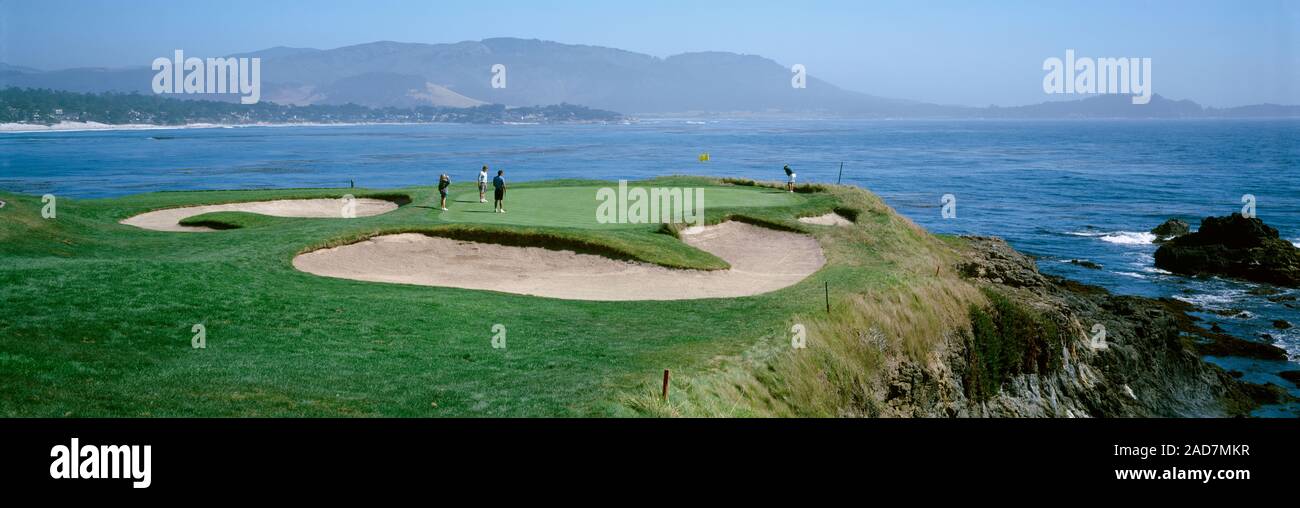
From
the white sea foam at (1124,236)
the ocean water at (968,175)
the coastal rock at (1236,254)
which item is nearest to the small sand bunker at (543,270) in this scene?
the ocean water at (968,175)

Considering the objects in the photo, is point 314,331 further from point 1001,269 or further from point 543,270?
point 1001,269

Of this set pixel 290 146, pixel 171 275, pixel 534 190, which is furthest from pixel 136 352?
pixel 290 146

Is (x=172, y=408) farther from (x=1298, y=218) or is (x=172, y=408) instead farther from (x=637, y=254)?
(x=1298, y=218)

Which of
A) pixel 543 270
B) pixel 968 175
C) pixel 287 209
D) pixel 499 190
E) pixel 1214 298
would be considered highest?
pixel 968 175

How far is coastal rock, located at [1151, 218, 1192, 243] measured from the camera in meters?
59.2

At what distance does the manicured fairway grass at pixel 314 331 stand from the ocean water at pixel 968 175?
20905 millimetres

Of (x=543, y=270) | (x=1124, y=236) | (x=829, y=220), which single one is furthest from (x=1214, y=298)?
Answer: (x=543, y=270)

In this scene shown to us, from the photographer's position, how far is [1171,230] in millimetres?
60219

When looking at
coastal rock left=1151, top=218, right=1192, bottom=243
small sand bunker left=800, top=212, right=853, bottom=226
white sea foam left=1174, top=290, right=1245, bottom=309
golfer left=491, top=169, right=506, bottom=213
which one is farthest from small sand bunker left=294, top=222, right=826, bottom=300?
coastal rock left=1151, top=218, right=1192, bottom=243

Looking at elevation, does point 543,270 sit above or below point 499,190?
below

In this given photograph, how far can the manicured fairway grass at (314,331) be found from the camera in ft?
38.2

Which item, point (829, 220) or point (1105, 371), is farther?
point (829, 220)

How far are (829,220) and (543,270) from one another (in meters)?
15.6

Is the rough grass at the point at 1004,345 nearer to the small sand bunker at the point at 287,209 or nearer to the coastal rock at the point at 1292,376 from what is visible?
the coastal rock at the point at 1292,376
